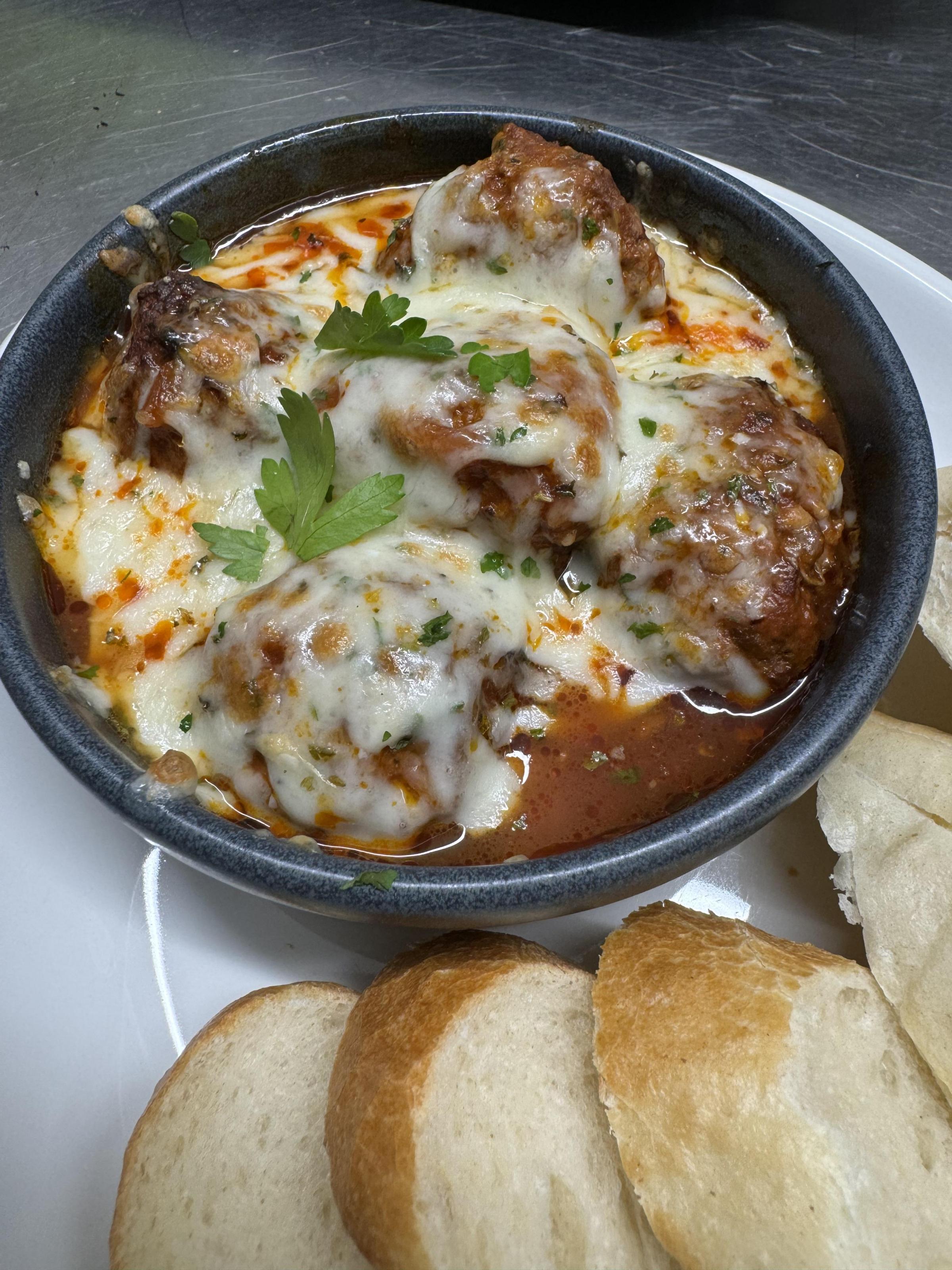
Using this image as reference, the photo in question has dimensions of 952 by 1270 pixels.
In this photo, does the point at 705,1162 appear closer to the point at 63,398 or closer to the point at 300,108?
the point at 63,398

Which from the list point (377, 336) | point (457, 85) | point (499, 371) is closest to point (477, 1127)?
point (499, 371)

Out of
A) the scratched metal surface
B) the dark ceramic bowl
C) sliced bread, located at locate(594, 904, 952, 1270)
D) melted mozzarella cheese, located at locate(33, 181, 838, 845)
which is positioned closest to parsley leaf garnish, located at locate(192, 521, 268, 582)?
melted mozzarella cheese, located at locate(33, 181, 838, 845)

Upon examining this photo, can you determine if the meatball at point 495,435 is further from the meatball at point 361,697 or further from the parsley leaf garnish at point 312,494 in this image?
the meatball at point 361,697

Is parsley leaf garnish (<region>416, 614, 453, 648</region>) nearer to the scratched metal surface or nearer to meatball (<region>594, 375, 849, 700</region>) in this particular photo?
meatball (<region>594, 375, 849, 700</region>)

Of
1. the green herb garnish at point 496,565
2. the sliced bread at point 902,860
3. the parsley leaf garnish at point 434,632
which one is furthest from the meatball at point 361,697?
the sliced bread at point 902,860

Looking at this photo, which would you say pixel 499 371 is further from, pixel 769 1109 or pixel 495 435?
pixel 769 1109

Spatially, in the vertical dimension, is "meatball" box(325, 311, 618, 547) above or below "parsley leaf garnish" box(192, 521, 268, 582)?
above
